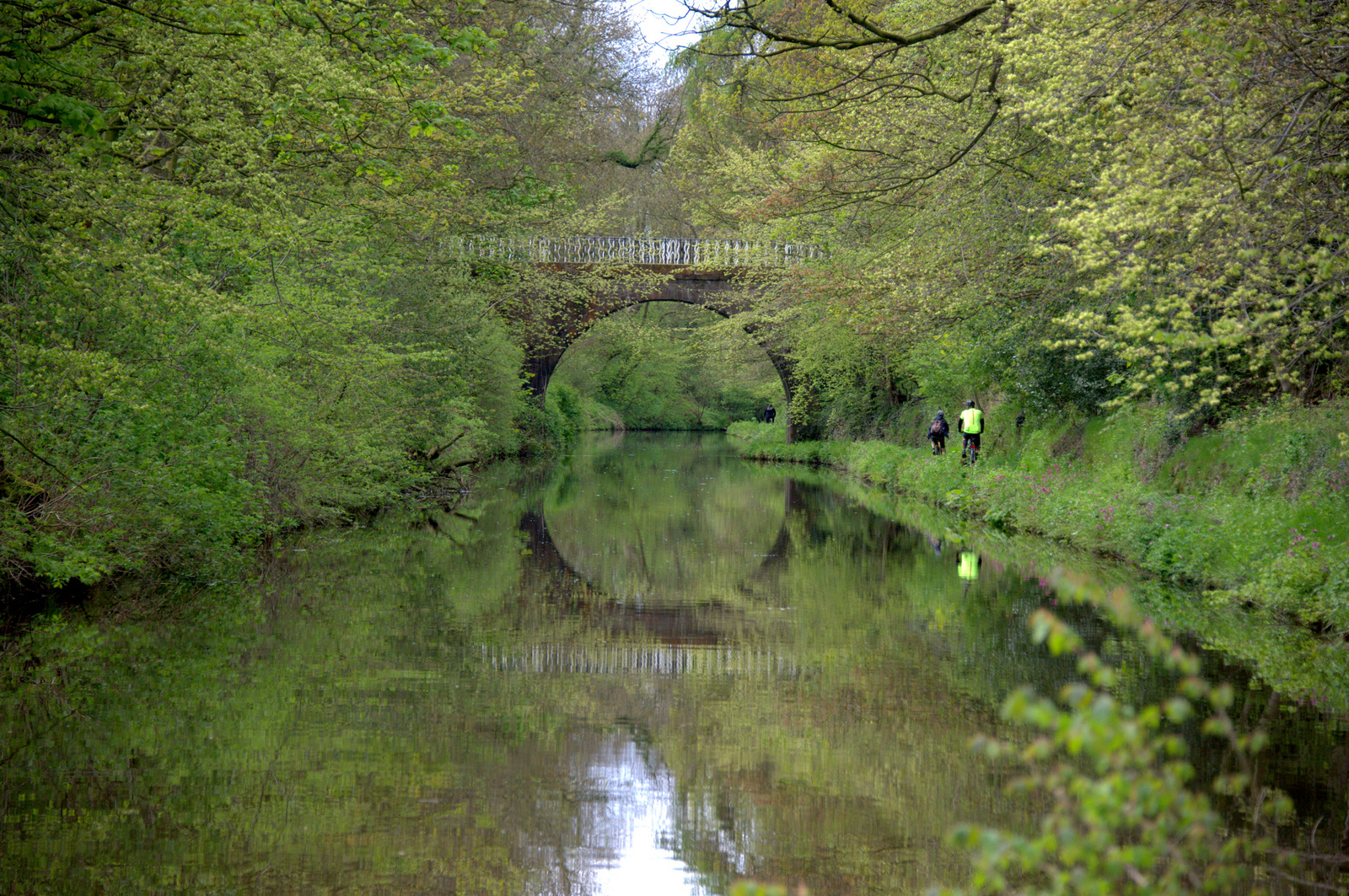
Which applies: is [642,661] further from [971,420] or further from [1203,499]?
[971,420]

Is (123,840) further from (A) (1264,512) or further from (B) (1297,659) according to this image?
(A) (1264,512)

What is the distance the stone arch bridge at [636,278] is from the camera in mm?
27047

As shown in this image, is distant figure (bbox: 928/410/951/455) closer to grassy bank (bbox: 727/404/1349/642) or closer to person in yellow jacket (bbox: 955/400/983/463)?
person in yellow jacket (bbox: 955/400/983/463)

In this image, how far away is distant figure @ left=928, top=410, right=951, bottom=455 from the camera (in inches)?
902

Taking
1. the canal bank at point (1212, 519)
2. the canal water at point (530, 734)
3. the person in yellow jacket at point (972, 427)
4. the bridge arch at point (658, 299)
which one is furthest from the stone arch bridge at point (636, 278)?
the canal water at point (530, 734)

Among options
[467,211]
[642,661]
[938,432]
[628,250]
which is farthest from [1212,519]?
[628,250]

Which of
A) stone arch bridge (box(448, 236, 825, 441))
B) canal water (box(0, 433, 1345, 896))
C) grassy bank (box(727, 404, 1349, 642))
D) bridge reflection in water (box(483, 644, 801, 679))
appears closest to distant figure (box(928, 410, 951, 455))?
grassy bank (box(727, 404, 1349, 642))

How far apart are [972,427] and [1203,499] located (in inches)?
320

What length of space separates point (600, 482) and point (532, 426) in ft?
32.5

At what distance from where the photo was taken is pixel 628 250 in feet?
103

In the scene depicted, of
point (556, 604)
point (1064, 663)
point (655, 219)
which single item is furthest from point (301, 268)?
point (655, 219)

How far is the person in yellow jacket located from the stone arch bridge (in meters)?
6.11

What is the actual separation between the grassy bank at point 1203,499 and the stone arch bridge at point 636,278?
950 cm

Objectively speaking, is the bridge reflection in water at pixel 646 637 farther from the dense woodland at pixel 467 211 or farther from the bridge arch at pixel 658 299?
the bridge arch at pixel 658 299
